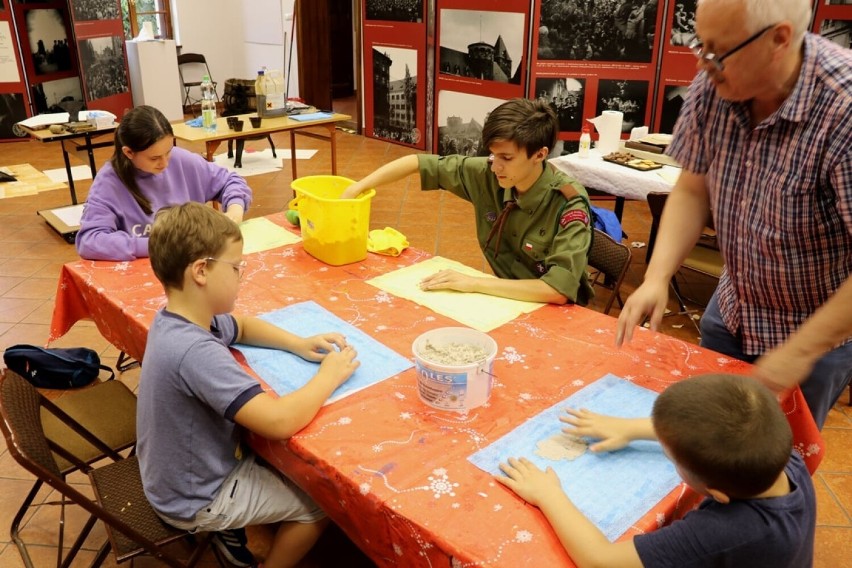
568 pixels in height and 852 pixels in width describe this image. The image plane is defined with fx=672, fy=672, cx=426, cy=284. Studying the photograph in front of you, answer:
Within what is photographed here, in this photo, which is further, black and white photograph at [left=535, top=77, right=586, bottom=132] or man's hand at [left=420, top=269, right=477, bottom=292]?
black and white photograph at [left=535, top=77, right=586, bottom=132]

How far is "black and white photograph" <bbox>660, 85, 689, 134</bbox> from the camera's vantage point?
5.38 meters

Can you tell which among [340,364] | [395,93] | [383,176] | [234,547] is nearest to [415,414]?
[340,364]

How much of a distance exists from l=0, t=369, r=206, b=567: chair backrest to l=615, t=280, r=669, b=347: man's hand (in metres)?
1.14

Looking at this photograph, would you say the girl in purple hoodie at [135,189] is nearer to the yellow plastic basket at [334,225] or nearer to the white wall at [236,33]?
the yellow plastic basket at [334,225]

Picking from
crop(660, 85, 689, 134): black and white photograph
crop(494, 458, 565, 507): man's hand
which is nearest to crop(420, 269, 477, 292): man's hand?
crop(494, 458, 565, 507): man's hand

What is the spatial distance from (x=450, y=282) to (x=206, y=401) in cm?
85

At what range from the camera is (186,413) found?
1502 millimetres

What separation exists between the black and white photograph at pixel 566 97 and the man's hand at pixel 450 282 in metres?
3.91

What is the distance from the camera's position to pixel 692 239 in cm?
174

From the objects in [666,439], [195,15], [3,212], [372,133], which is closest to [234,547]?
[666,439]

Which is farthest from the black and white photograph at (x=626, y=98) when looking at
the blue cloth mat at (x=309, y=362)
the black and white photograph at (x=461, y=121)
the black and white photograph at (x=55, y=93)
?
the black and white photograph at (x=55, y=93)

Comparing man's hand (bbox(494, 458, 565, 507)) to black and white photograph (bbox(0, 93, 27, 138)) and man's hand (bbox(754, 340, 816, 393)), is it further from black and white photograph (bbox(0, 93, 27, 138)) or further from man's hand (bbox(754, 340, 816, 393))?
black and white photograph (bbox(0, 93, 27, 138))

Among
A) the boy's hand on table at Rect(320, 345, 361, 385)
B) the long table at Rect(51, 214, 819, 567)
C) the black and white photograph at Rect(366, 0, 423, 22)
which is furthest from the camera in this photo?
the black and white photograph at Rect(366, 0, 423, 22)

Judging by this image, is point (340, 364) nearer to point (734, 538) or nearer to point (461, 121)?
point (734, 538)
